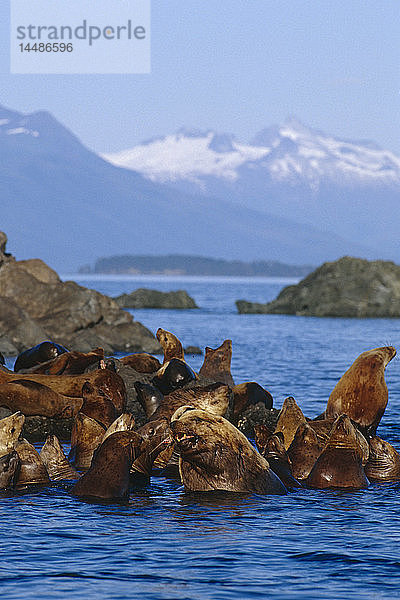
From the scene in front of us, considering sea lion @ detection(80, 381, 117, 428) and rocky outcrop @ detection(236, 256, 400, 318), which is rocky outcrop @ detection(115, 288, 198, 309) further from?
sea lion @ detection(80, 381, 117, 428)

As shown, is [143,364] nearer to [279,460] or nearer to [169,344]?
[169,344]

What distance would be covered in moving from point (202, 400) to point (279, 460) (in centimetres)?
184

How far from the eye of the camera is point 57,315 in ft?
108

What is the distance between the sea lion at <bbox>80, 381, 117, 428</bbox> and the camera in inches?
504

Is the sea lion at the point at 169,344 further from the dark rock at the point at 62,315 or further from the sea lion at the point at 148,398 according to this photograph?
the dark rock at the point at 62,315

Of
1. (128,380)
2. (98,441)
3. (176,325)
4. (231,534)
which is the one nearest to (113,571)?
(231,534)

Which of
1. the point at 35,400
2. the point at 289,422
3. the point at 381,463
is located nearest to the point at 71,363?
the point at 35,400

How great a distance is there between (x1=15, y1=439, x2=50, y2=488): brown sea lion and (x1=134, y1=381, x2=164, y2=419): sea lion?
14.3 feet

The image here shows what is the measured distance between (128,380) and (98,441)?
5.07m

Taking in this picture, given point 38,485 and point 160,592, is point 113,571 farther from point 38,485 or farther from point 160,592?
point 38,485

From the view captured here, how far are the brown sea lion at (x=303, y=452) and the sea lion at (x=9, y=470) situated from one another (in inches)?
130

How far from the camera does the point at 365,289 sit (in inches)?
2692

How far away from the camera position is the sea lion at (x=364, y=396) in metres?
13.7

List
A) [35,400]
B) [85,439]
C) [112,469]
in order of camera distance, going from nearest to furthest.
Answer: [112,469] < [85,439] < [35,400]
